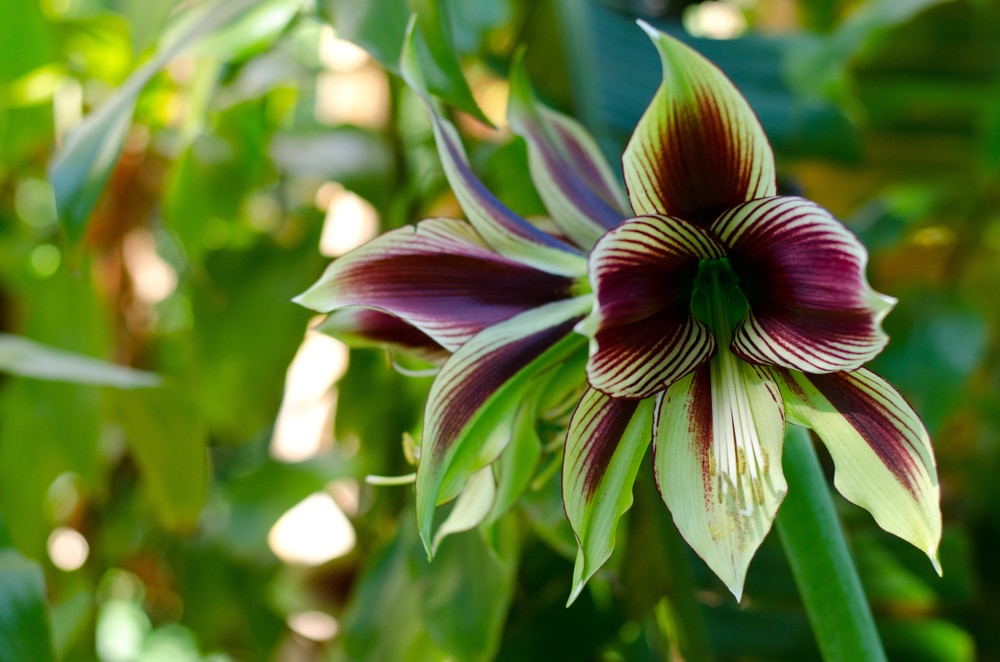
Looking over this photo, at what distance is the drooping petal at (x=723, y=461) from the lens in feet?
0.79

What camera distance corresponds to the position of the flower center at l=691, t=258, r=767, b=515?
0.24 metres

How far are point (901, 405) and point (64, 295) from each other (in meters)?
0.62

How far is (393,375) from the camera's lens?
69 centimetres

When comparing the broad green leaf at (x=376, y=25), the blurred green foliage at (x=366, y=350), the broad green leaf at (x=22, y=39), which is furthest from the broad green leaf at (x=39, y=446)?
the broad green leaf at (x=376, y=25)

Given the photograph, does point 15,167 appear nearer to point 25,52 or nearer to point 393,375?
point 25,52

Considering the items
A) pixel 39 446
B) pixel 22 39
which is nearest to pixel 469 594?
pixel 39 446

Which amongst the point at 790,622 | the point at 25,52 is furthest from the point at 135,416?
the point at 790,622

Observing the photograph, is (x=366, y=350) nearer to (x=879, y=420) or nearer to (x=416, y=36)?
(x=416, y=36)

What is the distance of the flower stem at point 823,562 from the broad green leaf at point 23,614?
31 cm

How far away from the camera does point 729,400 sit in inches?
9.9

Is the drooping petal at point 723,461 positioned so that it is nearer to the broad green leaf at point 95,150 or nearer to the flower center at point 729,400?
the flower center at point 729,400

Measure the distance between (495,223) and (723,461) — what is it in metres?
0.11

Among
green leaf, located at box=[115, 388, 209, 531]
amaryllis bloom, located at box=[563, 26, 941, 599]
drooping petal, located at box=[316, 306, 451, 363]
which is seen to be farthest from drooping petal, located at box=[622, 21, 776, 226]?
green leaf, located at box=[115, 388, 209, 531]

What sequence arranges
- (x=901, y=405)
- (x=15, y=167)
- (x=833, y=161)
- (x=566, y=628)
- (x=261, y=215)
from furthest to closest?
(x=261, y=215)
(x=15, y=167)
(x=833, y=161)
(x=566, y=628)
(x=901, y=405)
